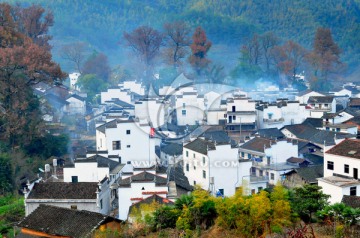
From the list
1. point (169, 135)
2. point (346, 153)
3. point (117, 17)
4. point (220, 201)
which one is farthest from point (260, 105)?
point (117, 17)

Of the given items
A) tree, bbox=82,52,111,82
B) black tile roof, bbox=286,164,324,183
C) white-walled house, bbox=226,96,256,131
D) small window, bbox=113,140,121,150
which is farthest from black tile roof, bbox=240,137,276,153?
tree, bbox=82,52,111,82

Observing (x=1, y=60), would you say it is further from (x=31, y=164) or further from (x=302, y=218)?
(x=302, y=218)

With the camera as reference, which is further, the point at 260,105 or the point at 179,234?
the point at 260,105

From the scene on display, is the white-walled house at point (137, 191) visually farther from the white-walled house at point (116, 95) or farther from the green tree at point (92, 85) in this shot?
the green tree at point (92, 85)

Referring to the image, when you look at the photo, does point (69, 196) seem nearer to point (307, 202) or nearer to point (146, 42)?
point (307, 202)

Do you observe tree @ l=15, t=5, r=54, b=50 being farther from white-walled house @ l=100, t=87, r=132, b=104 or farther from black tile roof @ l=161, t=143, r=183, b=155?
black tile roof @ l=161, t=143, r=183, b=155

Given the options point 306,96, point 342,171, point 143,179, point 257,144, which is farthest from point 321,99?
point 143,179
